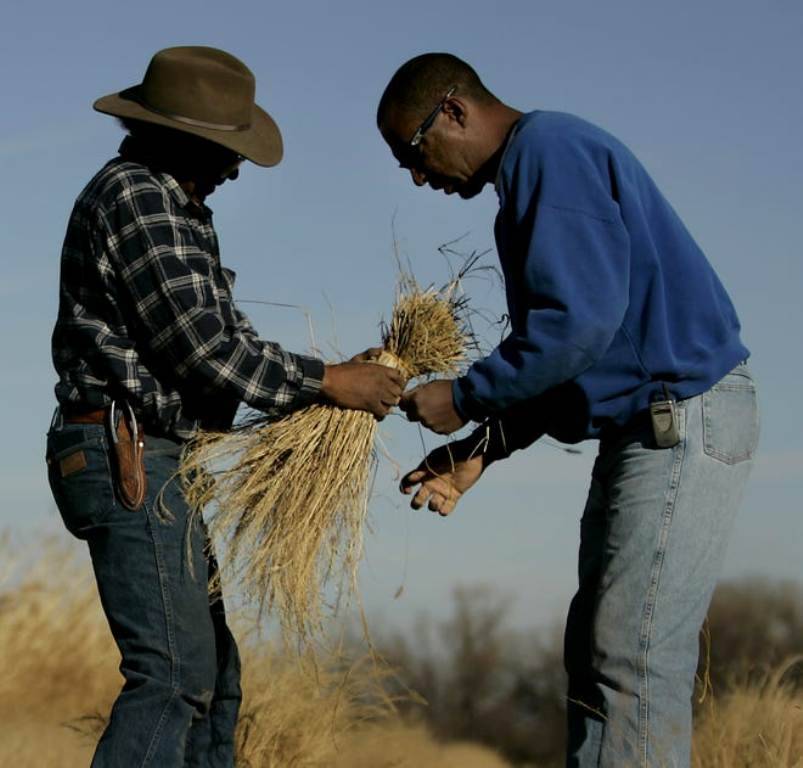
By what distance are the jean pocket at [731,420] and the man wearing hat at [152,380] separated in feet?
3.47

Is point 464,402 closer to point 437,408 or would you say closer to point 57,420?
point 437,408

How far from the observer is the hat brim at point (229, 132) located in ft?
12.4

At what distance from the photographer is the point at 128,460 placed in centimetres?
369

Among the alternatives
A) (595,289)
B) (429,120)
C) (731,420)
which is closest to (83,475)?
(429,120)

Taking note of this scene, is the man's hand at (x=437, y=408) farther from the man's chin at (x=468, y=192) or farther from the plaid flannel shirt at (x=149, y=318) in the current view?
the man's chin at (x=468, y=192)

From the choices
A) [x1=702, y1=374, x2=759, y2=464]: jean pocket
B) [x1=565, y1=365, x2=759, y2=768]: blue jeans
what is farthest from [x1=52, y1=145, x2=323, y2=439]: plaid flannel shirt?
[x1=702, y1=374, x2=759, y2=464]: jean pocket

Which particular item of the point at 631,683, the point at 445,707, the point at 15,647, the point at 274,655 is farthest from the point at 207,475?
the point at 445,707

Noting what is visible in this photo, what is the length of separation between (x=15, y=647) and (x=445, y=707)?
2332 mm

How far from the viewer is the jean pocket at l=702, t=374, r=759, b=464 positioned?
345cm

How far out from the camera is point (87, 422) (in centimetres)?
375

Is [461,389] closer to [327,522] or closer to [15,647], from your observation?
[327,522]

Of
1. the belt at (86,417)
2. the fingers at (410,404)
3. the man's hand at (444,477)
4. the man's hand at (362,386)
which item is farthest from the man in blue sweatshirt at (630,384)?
the belt at (86,417)

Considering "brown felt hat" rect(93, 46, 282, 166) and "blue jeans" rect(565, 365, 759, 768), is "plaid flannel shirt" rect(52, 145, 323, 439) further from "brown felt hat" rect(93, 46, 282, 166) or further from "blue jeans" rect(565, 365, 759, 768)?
"blue jeans" rect(565, 365, 759, 768)

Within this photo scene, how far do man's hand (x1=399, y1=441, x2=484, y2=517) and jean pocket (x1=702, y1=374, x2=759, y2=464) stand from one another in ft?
2.79
